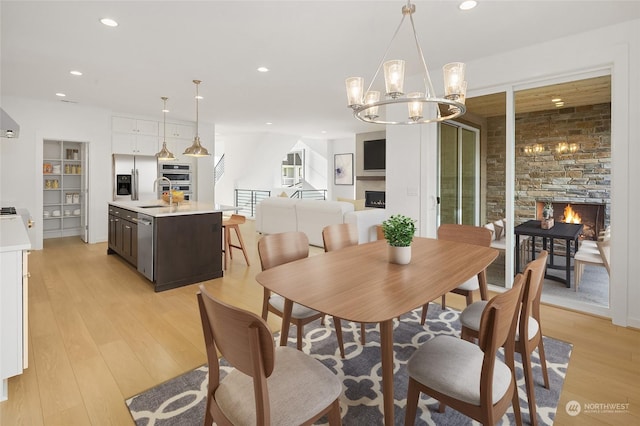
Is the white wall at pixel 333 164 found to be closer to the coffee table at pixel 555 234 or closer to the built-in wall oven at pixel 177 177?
the built-in wall oven at pixel 177 177

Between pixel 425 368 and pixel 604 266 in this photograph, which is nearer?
pixel 425 368

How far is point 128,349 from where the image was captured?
95.9 inches

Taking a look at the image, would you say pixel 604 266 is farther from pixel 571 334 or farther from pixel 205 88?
pixel 205 88

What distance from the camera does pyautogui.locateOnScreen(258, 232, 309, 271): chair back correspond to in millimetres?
2137

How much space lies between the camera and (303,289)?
154 cm

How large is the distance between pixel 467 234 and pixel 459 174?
5.70ft

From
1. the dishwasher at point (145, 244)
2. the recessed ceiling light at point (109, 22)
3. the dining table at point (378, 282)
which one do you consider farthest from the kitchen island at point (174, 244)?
the dining table at point (378, 282)

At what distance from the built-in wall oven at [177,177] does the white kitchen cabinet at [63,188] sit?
1402 millimetres

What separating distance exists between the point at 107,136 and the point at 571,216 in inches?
312

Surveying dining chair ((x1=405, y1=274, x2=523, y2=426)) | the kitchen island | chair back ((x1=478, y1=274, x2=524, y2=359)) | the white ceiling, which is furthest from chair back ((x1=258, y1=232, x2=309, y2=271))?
the kitchen island

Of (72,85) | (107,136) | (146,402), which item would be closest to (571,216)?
(146,402)

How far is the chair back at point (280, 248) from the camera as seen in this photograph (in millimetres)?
2137

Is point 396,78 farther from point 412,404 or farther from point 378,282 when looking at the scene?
point 412,404

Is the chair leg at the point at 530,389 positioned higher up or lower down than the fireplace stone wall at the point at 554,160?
lower down
